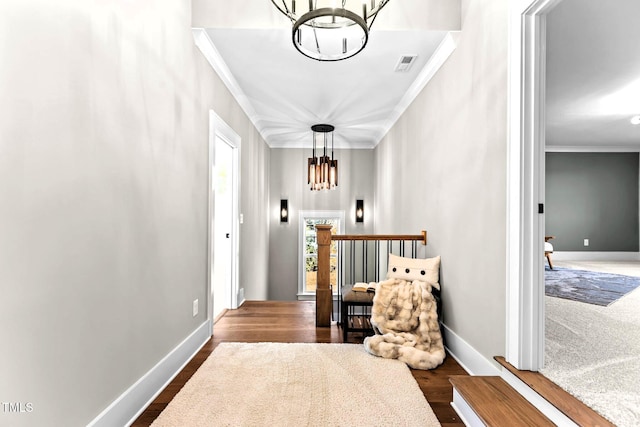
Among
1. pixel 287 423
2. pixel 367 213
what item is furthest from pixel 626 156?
pixel 287 423

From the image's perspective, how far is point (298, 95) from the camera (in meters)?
3.98

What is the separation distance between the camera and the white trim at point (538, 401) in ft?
4.49

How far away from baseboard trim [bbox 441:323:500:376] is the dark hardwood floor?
58mm

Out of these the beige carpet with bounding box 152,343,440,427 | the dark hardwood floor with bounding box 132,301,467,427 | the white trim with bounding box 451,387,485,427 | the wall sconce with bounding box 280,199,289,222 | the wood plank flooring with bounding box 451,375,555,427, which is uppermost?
the wall sconce with bounding box 280,199,289,222

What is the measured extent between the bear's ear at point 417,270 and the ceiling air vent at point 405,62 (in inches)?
72.2

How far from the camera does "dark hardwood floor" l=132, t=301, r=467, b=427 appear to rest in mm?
1877

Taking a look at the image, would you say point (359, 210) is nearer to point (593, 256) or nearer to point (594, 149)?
point (593, 256)

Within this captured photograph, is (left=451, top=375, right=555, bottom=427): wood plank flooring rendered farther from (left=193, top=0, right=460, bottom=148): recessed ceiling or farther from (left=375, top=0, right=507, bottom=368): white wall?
(left=193, top=0, right=460, bottom=148): recessed ceiling

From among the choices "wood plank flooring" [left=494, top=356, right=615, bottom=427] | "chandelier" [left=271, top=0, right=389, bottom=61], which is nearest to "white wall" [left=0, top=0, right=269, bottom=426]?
"chandelier" [left=271, top=0, right=389, bottom=61]

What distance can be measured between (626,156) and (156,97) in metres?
9.12

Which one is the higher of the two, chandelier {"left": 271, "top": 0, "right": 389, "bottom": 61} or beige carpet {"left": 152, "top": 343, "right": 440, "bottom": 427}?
chandelier {"left": 271, "top": 0, "right": 389, "bottom": 61}

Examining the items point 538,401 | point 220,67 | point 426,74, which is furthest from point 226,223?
point 538,401

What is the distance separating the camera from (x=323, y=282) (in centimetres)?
334

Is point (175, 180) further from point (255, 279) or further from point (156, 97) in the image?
point (255, 279)
